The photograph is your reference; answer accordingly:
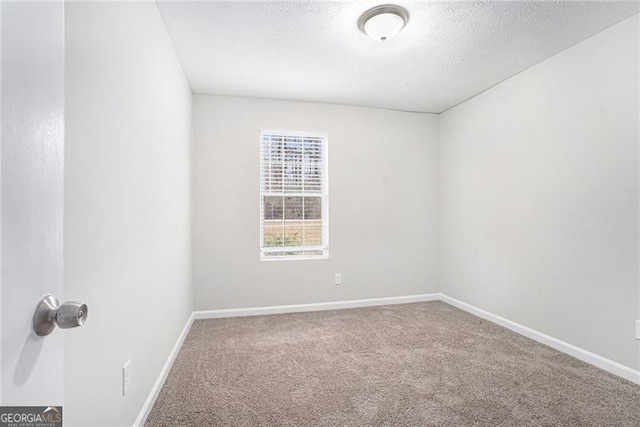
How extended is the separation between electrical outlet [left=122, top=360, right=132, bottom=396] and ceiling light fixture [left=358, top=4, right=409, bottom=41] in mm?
2442

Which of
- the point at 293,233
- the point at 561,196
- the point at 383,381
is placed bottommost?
the point at 383,381

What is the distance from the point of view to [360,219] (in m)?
3.85

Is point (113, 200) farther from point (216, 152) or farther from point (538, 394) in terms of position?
point (538, 394)

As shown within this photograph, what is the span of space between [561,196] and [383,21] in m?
2.00

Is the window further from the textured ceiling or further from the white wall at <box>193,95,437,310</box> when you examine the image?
the textured ceiling

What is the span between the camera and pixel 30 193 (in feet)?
1.68

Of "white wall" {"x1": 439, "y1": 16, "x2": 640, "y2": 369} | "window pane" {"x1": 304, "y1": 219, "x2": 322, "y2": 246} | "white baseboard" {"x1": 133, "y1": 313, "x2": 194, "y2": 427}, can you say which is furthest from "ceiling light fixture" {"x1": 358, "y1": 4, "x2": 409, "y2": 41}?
"white baseboard" {"x1": 133, "y1": 313, "x2": 194, "y2": 427}

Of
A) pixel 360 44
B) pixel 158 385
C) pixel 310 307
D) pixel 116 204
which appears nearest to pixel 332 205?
pixel 310 307

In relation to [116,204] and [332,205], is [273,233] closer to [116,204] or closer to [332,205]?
[332,205]

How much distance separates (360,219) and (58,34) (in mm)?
3414

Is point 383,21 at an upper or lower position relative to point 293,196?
upper

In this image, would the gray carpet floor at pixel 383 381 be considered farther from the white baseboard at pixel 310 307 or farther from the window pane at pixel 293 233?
the window pane at pixel 293 233

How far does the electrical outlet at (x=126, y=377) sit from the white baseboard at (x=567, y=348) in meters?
3.09

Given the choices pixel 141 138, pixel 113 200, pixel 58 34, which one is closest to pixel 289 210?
pixel 141 138
